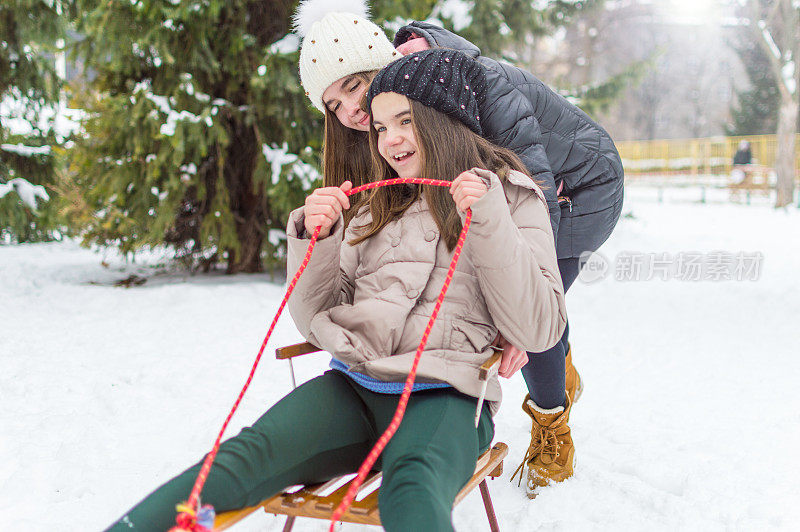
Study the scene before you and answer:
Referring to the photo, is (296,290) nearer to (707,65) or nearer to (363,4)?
(363,4)

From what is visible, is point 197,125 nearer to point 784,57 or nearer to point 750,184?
point 784,57

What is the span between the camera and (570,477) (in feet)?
8.43

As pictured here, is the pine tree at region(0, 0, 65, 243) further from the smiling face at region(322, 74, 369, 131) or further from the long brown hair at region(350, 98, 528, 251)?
the long brown hair at region(350, 98, 528, 251)

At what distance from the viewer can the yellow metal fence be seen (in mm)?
18875

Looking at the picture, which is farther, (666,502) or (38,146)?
(38,146)

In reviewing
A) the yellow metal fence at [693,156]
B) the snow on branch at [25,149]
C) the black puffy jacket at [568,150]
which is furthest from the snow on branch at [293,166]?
the yellow metal fence at [693,156]

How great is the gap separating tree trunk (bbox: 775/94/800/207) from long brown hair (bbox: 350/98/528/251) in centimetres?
1439

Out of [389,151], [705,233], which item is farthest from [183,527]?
[705,233]

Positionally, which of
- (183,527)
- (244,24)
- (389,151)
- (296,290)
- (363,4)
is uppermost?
(244,24)

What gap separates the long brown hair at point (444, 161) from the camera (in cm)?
183

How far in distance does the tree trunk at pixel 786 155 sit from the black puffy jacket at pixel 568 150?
13.7 metres

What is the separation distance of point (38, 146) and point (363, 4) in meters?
6.80

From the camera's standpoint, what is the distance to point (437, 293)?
71.7 inches

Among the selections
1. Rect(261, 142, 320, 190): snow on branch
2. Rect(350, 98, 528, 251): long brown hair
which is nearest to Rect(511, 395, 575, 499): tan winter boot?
Rect(350, 98, 528, 251): long brown hair
